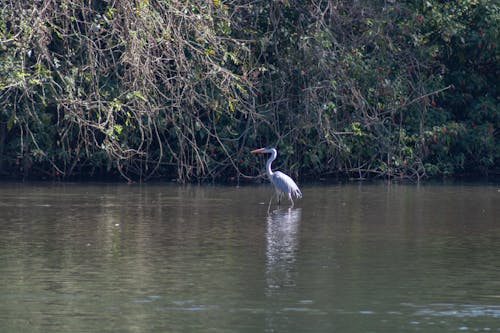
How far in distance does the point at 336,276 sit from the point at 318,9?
1124cm

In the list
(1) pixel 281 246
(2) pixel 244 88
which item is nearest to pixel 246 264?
(1) pixel 281 246

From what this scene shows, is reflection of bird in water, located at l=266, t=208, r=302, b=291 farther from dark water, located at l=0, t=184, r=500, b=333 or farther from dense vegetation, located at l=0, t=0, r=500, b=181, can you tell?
dense vegetation, located at l=0, t=0, r=500, b=181

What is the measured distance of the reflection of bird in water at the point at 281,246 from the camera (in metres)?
10.4

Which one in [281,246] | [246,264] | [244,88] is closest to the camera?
[246,264]

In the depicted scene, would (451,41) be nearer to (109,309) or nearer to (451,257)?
(451,257)

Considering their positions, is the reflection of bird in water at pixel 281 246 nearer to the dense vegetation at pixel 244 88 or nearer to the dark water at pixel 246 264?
the dark water at pixel 246 264

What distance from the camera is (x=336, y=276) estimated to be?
10.5m

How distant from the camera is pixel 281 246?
40.9 ft

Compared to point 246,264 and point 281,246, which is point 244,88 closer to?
point 281,246

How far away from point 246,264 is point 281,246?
1330mm

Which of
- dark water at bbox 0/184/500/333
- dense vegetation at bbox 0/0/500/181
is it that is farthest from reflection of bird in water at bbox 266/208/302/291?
dense vegetation at bbox 0/0/500/181

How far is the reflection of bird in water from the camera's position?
10.4 meters

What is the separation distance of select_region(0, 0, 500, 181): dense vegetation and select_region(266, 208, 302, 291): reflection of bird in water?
4488 mm

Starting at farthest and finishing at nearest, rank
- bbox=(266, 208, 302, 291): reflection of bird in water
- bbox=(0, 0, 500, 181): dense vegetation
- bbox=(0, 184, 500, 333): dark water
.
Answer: bbox=(0, 0, 500, 181): dense vegetation
bbox=(266, 208, 302, 291): reflection of bird in water
bbox=(0, 184, 500, 333): dark water
